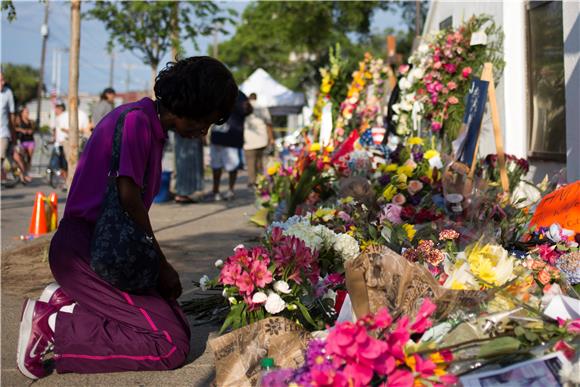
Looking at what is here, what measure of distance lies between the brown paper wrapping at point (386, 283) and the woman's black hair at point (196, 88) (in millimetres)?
1142

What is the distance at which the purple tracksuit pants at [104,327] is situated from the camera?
13.4 feet

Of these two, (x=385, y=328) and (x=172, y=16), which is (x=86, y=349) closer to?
(x=385, y=328)

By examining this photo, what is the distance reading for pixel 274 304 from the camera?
13.4 feet

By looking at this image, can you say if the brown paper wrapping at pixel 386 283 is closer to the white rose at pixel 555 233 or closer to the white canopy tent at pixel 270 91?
the white rose at pixel 555 233

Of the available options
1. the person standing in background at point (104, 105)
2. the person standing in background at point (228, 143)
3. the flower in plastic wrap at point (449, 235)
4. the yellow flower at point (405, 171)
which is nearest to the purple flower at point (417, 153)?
the yellow flower at point (405, 171)

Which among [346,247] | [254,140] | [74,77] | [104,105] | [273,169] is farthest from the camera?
[254,140]

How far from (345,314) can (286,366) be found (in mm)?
362

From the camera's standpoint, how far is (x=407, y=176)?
22.9 ft

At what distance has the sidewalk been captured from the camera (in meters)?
4.04

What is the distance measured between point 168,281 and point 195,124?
33.2 inches

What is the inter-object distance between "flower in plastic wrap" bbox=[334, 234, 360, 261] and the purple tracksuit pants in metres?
1.22

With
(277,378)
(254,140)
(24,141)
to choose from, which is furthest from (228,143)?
(277,378)

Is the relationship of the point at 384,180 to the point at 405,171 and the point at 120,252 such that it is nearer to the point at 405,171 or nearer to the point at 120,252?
the point at 405,171

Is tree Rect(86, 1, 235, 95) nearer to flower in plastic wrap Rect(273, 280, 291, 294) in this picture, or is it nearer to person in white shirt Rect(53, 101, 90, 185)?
person in white shirt Rect(53, 101, 90, 185)
